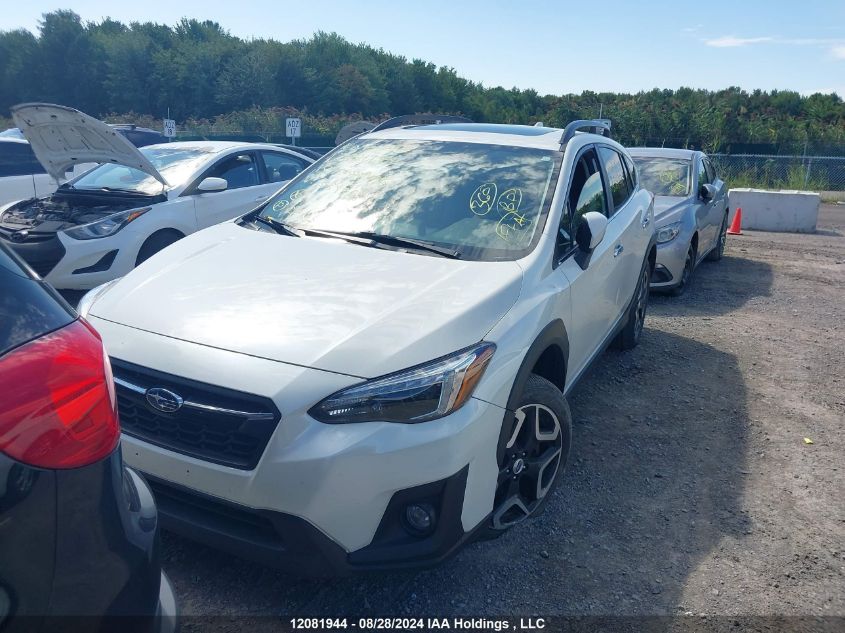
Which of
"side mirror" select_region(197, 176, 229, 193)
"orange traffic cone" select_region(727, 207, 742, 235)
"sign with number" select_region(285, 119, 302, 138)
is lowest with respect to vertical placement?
"orange traffic cone" select_region(727, 207, 742, 235)

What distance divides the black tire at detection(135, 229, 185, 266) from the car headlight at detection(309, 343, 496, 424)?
186 inches

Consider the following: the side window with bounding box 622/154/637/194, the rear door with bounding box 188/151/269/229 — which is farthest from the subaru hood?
the rear door with bounding box 188/151/269/229

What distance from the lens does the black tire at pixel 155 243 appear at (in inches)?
258

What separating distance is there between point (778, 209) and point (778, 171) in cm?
1032

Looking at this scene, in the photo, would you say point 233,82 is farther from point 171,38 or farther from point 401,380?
point 401,380

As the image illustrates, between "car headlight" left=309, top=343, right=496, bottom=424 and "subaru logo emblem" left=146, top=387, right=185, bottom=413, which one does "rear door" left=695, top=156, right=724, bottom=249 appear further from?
"subaru logo emblem" left=146, top=387, right=185, bottom=413

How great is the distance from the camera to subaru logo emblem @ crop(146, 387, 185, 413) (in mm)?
2465

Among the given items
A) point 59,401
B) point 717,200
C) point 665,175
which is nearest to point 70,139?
point 59,401

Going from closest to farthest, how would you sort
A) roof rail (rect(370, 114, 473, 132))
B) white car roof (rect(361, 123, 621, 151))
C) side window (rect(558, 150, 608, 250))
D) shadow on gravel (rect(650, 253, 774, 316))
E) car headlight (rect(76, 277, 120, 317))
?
1. car headlight (rect(76, 277, 120, 317))
2. side window (rect(558, 150, 608, 250))
3. white car roof (rect(361, 123, 621, 151))
4. roof rail (rect(370, 114, 473, 132))
5. shadow on gravel (rect(650, 253, 774, 316))

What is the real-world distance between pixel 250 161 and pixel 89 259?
2377mm

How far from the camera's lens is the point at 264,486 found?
2.35m

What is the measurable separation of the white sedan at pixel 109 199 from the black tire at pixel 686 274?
490 cm

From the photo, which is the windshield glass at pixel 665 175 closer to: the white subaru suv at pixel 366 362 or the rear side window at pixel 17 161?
the white subaru suv at pixel 366 362

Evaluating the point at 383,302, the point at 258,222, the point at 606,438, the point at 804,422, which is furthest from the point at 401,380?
the point at 804,422
